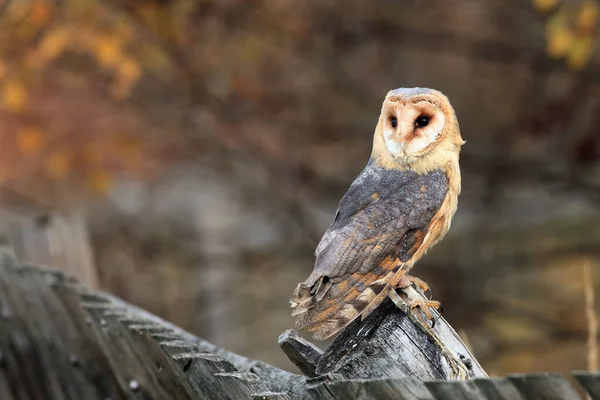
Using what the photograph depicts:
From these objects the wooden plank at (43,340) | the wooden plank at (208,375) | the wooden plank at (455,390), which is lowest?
the wooden plank at (455,390)

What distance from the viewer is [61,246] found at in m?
3.32

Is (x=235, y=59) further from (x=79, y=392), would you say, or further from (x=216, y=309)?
(x=79, y=392)

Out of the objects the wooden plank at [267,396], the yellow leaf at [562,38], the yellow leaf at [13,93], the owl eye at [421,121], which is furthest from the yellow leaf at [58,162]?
the wooden plank at [267,396]

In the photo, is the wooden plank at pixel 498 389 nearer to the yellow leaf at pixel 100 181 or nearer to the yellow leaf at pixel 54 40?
the yellow leaf at pixel 54 40

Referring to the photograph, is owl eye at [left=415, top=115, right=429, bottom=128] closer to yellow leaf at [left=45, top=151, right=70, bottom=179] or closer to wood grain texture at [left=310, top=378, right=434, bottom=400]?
wood grain texture at [left=310, top=378, right=434, bottom=400]

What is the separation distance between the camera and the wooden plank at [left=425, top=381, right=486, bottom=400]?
0.99 metres

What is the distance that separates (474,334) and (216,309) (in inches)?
81.4

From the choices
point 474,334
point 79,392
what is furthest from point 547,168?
point 79,392

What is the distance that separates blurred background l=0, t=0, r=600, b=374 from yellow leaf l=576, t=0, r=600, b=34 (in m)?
1.41

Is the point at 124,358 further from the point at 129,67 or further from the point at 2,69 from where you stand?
the point at 2,69

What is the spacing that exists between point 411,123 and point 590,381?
1.12m

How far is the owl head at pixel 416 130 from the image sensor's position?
1894mm

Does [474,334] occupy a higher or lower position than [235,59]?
lower

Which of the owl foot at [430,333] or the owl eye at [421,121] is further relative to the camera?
the owl eye at [421,121]
